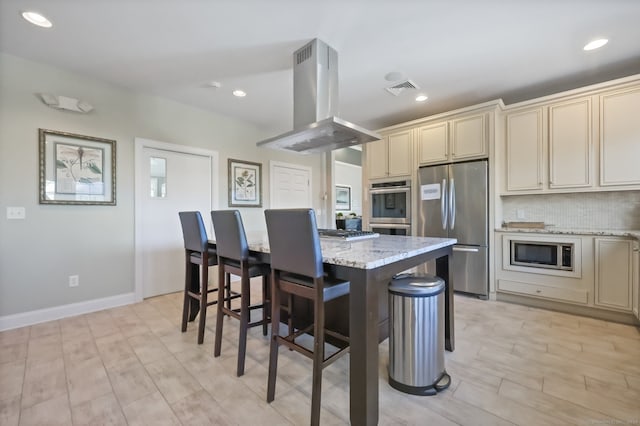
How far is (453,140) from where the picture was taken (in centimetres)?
354

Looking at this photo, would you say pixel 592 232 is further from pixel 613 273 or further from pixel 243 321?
pixel 243 321

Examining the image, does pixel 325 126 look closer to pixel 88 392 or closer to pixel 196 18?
pixel 196 18

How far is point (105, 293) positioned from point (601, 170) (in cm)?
543

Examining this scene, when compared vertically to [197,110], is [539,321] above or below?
below

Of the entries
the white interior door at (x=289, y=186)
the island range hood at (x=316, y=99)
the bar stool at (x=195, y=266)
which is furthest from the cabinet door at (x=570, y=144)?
the white interior door at (x=289, y=186)

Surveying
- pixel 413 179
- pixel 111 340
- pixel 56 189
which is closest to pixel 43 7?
pixel 56 189

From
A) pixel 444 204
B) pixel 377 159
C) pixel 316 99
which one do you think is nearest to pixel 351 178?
pixel 377 159

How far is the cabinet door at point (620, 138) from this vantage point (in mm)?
2645

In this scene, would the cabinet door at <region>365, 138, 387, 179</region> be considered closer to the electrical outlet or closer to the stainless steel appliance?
the stainless steel appliance

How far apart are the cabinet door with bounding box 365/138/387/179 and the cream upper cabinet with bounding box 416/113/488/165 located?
54cm

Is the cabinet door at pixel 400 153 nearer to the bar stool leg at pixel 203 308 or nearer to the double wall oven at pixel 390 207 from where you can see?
the double wall oven at pixel 390 207

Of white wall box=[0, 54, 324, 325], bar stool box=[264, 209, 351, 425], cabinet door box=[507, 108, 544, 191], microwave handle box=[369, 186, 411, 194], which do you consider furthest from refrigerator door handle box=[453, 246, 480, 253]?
white wall box=[0, 54, 324, 325]

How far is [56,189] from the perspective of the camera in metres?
2.78

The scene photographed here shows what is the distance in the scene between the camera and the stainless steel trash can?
62.7 inches
